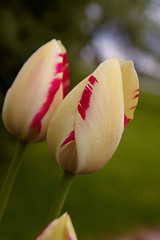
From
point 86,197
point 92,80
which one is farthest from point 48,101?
point 86,197

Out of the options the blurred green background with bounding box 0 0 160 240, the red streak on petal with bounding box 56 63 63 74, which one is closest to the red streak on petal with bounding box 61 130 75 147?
the red streak on petal with bounding box 56 63 63 74

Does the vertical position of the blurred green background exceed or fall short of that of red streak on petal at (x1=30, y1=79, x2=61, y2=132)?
it falls short

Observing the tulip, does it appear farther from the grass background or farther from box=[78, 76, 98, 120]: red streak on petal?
the grass background

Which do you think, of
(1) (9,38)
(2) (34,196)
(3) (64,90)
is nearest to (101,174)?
(2) (34,196)

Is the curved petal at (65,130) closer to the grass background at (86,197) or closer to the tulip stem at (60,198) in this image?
the tulip stem at (60,198)

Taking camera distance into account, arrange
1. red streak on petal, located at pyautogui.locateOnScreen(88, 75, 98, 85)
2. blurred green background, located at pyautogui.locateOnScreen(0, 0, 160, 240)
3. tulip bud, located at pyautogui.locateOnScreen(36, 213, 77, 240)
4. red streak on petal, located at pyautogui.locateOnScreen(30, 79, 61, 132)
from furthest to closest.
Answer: blurred green background, located at pyautogui.locateOnScreen(0, 0, 160, 240), red streak on petal, located at pyautogui.locateOnScreen(30, 79, 61, 132), red streak on petal, located at pyautogui.locateOnScreen(88, 75, 98, 85), tulip bud, located at pyautogui.locateOnScreen(36, 213, 77, 240)

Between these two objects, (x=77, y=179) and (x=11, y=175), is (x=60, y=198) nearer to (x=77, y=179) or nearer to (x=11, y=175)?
(x=11, y=175)

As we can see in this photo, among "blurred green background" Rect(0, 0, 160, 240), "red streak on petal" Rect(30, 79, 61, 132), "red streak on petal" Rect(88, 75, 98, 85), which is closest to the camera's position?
"red streak on petal" Rect(88, 75, 98, 85)
